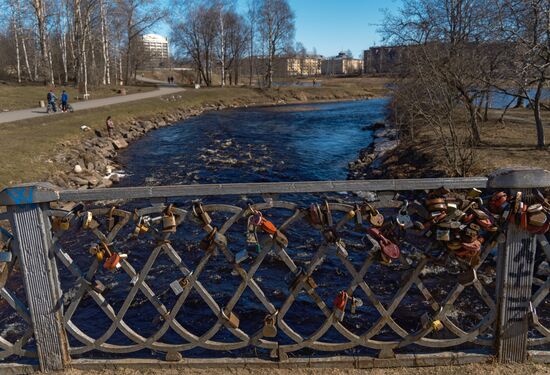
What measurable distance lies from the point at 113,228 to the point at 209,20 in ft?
207

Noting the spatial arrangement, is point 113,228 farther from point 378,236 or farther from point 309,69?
point 309,69

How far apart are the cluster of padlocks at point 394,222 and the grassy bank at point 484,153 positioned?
1030 centimetres

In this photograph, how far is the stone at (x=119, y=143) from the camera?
929 inches

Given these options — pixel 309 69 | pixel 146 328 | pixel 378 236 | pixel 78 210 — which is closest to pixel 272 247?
pixel 378 236

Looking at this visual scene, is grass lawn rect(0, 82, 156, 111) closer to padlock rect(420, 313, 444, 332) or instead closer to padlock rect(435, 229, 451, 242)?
padlock rect(420, 313, 444, 332)

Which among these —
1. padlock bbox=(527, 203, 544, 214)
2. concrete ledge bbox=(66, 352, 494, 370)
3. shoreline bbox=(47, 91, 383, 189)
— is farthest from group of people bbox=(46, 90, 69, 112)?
padlock bbox=(527, 203, 544, 214)

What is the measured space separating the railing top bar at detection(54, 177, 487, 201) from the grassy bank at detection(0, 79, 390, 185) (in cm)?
1175

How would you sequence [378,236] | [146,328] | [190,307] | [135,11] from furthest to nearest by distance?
[135,11]
[190,307]
[146,328]
[378,236]

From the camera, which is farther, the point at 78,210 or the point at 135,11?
the point at 135,11

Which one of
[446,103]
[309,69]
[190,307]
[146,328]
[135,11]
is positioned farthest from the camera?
[309,69]

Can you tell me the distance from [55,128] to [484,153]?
19.1 metres

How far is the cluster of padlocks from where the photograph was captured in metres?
3.13

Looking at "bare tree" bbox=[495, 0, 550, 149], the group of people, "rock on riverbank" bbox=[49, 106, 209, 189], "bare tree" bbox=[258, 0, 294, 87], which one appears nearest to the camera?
"bare tree" bbox=[495, 0, 550, 149]

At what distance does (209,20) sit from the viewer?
61344 mm
